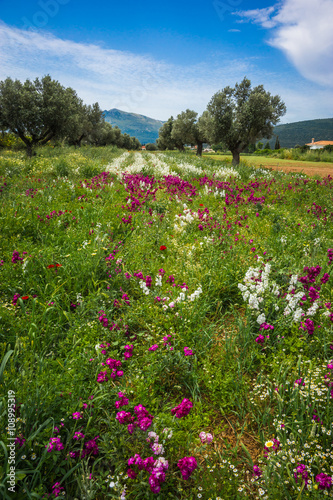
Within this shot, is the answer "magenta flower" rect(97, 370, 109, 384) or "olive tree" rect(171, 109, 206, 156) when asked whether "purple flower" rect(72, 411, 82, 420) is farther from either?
"olive tree" rect(171, 109, 206, 156)

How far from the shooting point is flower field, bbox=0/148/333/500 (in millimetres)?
1789

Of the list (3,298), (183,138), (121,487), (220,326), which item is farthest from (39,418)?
(183,138)

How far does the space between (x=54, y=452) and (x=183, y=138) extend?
5134 cm

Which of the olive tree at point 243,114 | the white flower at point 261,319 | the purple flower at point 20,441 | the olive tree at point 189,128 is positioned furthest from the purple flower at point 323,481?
the olive tree at point 189,128

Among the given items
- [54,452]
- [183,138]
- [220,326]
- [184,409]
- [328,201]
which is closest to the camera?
[54,452]

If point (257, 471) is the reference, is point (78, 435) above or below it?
above

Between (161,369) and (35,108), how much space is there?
28.7 metres

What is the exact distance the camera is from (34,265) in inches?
157

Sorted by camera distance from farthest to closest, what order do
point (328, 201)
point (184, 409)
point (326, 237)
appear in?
point (328, 201) → point (326, 237) → point (184, 409)

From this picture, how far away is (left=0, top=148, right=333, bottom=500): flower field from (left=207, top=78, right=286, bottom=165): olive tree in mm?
20906

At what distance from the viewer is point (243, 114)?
72.8 feet

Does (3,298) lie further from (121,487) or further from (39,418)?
(121,487)

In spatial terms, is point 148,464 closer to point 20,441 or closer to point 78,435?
point 78,435

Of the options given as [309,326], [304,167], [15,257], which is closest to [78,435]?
[309,326]
